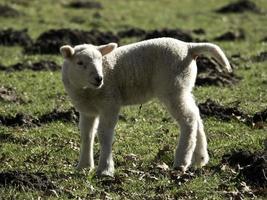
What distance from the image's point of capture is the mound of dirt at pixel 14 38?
2222 centimetres

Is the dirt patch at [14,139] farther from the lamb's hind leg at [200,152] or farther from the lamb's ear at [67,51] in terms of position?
the lamb's hind leg at [200,152]

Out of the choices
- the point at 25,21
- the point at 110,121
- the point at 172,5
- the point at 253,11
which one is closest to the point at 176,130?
the point at 110,121

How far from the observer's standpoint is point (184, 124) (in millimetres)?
10312

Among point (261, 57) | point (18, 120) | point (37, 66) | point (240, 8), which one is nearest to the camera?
point (18, 120)

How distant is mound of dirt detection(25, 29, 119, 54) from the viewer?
20.8m

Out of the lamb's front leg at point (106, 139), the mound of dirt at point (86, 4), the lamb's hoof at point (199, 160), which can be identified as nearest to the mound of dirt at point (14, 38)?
the mound of dirt at point (86, 4)

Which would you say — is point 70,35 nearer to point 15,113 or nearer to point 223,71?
point 223,71

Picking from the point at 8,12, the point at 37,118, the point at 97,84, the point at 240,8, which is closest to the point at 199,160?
the point at 97,84

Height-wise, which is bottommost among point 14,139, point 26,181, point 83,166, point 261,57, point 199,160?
point 261,57

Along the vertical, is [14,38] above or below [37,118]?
below

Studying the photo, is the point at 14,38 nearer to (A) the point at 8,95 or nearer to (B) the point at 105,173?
(A) the point at 8,95

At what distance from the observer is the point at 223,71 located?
17516mm

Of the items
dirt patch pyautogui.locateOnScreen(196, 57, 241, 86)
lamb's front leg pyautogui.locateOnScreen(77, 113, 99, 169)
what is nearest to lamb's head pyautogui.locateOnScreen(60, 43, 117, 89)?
lamb's front leg pyautogui.locateOnScreen(77, 113, 99, 169)

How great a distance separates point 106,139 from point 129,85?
0.85 metres
